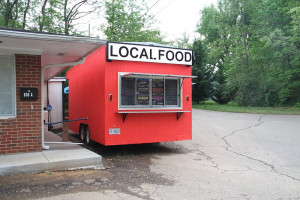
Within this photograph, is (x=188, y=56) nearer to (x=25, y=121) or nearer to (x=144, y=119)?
(x=144, y=119)

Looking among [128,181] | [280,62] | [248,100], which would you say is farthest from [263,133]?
[280,62]

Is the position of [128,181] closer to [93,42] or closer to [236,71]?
[93,42]

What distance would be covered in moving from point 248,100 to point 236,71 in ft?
15.0

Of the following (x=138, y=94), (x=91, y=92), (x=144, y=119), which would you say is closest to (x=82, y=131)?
(x=91, y=92)

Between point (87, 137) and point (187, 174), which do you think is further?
point (87, 137)

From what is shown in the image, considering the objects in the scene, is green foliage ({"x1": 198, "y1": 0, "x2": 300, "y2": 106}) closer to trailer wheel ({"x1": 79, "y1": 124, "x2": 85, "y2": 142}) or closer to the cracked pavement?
the cracked pavement

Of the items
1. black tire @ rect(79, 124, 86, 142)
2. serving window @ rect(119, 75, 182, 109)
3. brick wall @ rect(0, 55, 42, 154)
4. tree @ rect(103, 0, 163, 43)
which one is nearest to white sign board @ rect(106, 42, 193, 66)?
serving window @ rect(119, 75, 182, 109)

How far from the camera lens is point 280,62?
2634cm

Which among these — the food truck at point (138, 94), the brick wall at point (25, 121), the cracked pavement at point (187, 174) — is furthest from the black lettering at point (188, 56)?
the brick wall at point (25, 121)

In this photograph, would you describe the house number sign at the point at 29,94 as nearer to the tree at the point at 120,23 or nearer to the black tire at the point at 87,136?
the black tire at the point at 87,136

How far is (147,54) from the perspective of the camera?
26.7ft

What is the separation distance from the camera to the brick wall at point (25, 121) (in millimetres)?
6484

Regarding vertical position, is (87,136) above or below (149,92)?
below

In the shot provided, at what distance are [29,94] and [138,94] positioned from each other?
2.93 meters
